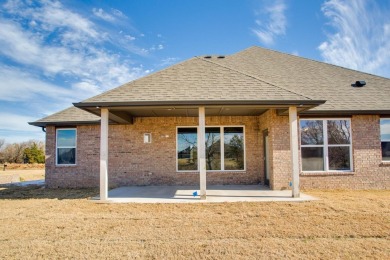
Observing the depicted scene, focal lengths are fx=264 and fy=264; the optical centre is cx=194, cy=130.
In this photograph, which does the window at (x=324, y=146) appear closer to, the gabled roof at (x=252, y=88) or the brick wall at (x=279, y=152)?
the gabled roof at (x=252, y=88)

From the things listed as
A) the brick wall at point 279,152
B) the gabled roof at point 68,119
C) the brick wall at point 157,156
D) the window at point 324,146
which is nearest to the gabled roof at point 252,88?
the gabled roof at point 68,119

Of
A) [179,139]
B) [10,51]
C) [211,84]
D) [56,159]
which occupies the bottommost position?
[56,159]

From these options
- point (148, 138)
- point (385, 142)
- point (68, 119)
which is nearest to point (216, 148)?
point (148, 138)

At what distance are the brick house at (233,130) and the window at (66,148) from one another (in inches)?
1.8

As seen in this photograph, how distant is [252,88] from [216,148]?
395 cm

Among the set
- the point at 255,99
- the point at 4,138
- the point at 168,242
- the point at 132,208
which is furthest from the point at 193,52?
the point at 4,138

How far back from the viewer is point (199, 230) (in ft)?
17.8

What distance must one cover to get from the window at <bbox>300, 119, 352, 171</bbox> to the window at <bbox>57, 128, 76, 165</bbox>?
10.1 metres

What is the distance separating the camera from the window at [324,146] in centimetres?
1038

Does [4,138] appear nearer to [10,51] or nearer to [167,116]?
[10,51]

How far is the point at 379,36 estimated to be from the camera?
1393 cm

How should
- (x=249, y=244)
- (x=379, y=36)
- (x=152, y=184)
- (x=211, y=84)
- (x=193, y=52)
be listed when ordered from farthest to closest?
(x=193, y=52)
(x=379, y=36)
(x=152, y=184)
(x=211, y=84)
(x=249, y=244)

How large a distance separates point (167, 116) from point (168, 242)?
24.2 ft

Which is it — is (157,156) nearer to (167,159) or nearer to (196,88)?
(167,159)
